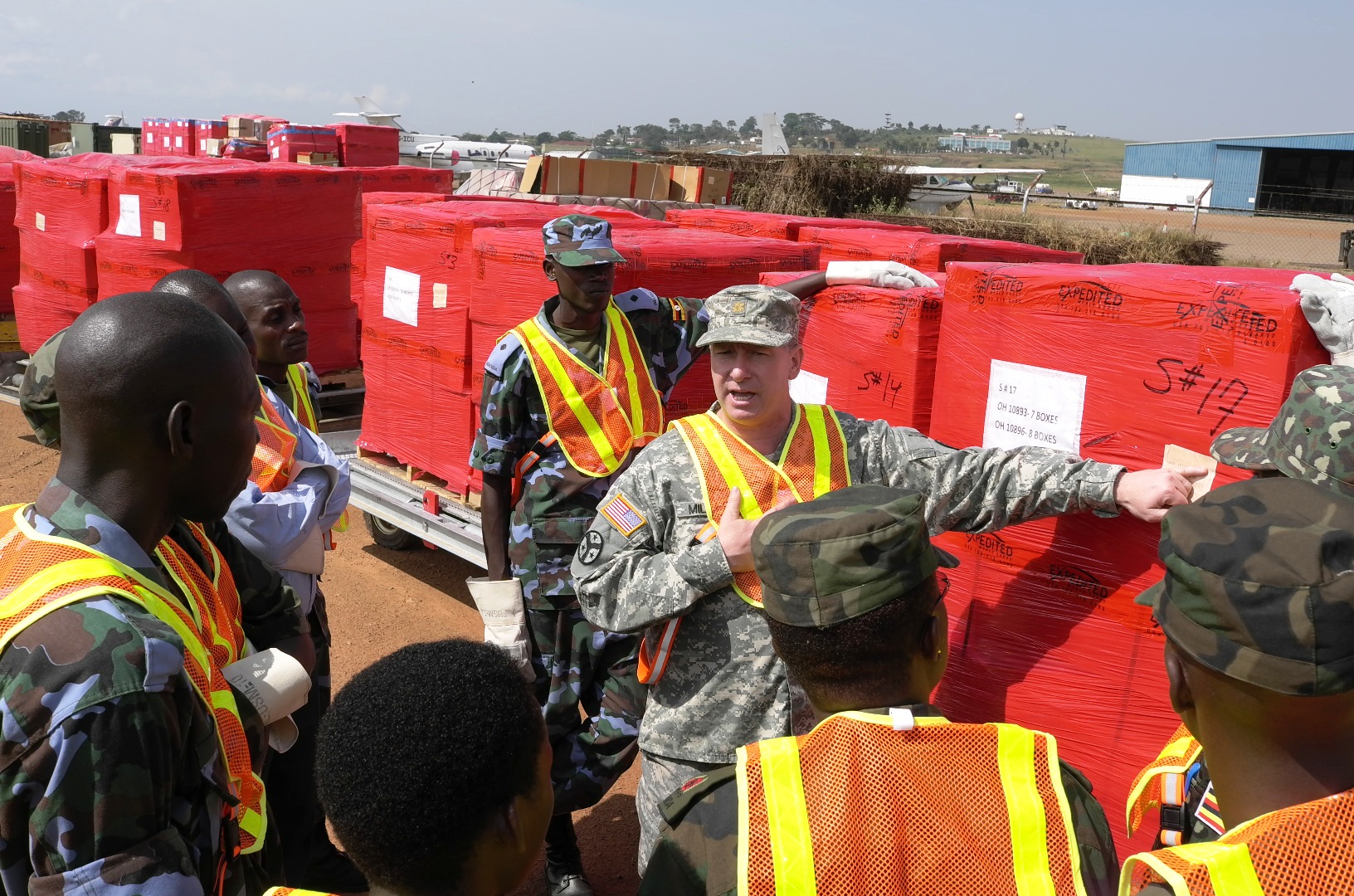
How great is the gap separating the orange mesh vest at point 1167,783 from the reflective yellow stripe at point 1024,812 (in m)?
0.41

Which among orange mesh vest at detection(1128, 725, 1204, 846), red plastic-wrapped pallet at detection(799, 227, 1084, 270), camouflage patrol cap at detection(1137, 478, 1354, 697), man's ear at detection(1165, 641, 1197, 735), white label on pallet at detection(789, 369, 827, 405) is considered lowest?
orange mesh vest at detection(1128, 725, 1204, 846)

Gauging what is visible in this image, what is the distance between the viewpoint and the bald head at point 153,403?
1.68 metres

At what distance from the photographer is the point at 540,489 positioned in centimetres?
385

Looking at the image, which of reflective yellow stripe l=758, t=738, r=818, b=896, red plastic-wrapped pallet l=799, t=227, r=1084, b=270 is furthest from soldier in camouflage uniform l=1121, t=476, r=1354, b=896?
red plastic-wrapped pallet l=799, t=227, r=1084, b=270

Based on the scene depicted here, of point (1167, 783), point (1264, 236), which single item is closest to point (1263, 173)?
point (1264, 236)

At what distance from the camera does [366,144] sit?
19969mm

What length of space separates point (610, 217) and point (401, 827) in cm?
505

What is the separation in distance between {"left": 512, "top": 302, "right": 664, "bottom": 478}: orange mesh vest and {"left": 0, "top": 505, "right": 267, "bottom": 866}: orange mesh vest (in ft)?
5.71

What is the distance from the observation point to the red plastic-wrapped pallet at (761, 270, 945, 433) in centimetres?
311

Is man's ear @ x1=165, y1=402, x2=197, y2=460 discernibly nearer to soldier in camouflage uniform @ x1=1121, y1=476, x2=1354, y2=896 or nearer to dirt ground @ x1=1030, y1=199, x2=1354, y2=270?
soldier in camouflage uniform @ x1=1121, y1=476, x2=1354, y2=896

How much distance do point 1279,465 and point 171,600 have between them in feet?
6.43

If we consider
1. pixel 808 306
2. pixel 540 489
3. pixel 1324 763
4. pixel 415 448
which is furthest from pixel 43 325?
pixel 1324 763

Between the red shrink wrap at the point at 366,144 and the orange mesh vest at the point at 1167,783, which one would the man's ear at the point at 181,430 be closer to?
the orange mesh vest at the point at 1167,783

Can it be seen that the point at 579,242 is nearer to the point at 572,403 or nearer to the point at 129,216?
the point at 572,403
